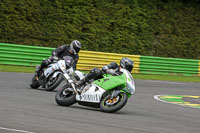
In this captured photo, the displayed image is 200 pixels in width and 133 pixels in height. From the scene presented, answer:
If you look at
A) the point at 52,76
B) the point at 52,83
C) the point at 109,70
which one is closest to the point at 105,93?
the point at 109,70

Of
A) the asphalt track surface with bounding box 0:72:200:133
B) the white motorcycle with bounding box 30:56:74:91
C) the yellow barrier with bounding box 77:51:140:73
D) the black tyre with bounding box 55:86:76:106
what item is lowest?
the asphalt track surface with bounding box 0:72:200:133

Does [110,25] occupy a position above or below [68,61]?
above

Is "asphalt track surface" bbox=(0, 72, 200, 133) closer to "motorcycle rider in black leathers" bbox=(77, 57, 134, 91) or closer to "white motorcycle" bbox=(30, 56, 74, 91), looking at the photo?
"motorcycle rider in black leathers" bbox=(77, 57, 134, 91)

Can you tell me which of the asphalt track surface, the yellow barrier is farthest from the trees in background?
the asphalt track surface

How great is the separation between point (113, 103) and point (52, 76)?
11.7 feet

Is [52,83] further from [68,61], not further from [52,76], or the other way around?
[68,61]

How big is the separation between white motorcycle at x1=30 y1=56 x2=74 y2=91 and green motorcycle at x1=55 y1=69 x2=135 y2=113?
196 centimetres

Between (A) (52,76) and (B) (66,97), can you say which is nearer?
(B) (66,97)

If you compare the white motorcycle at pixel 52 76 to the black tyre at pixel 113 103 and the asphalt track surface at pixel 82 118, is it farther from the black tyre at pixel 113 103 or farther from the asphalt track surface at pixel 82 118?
Result: the black tyre at pixel 113 103

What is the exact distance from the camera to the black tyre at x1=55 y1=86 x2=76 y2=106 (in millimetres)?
8797

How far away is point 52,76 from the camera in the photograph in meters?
11.5

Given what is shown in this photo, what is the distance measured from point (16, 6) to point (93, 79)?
17757 millimetres

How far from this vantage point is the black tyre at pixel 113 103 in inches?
324

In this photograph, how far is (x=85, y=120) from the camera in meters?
7.13
